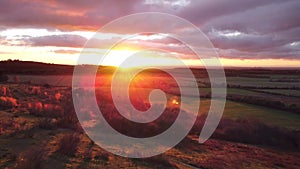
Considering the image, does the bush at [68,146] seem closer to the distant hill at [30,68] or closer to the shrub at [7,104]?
the shrub at [7,104]

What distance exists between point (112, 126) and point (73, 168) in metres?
7.43

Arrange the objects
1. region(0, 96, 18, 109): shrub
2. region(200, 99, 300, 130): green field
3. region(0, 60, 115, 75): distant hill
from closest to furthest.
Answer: region(0, 96, 18, 109): shrub, region(200, 99, 300, 130): green field, region(0, 60, 115, 75): distant hill

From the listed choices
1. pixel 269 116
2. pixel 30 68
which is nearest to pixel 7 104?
pixel 269 116

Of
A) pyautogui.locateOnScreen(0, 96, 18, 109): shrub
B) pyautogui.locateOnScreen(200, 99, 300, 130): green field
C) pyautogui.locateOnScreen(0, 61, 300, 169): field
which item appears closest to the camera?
pyautogui.locateOnScreen(0, 61, 300, 169): field

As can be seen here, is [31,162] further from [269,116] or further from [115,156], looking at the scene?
[269,116]

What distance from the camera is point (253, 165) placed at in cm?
1323

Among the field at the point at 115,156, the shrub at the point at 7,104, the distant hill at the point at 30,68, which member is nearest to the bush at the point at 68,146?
the field at the point at 115,156

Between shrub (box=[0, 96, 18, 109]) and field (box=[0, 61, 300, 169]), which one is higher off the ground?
shrub (box=[0, 96, 18, 109])

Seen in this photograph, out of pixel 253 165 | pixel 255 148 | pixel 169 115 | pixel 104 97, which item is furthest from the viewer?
pixel 104 97

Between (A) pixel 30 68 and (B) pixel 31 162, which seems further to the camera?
(A) pixel 30 68

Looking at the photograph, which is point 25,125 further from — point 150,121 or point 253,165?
point 253,165

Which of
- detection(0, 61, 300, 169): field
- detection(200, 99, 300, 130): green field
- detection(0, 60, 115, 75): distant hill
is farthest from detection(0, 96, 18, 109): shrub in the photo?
detection(0, 60, 115, 75): distant hill

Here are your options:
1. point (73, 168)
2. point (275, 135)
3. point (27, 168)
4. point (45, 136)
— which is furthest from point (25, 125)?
point (275, 135)

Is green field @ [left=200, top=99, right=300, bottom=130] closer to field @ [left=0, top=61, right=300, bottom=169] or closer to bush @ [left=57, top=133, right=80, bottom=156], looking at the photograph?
field @ [left=0, top=61, right=300, bottom=169]
